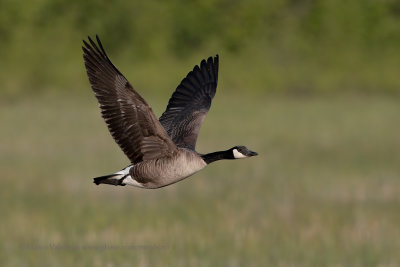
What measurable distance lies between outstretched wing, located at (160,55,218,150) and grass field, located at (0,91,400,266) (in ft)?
5.14

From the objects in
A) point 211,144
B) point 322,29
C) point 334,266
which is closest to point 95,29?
point 322,29

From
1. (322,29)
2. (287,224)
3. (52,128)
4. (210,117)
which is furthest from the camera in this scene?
(322,29)

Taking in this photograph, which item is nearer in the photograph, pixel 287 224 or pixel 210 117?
pixel 287 224

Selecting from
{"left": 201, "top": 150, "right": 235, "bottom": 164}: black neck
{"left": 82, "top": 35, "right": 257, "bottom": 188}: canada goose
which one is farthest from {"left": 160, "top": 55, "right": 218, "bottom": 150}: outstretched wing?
{"left": 82, "top": 35, "right": 257, "bottom": 188}: canada goose

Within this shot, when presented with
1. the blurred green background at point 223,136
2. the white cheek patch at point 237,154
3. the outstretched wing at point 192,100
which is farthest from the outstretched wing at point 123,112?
the blurred green background at point 223,136

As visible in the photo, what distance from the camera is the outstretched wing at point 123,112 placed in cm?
615

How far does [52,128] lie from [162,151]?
710 inches

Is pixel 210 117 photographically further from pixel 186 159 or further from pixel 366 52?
pixel 186 159

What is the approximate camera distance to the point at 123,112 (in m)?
6.25

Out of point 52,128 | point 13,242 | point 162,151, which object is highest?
point 52,128

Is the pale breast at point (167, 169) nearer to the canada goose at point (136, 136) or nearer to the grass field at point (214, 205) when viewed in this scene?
the canada goose at point (136, 136)

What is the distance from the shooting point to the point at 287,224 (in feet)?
37.3

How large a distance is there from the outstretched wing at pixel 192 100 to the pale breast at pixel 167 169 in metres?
1.48

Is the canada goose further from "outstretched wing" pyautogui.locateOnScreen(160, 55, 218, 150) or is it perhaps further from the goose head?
"outstretched wing" pyautogui.locateOnScreen(160, 55, 218, 150)
